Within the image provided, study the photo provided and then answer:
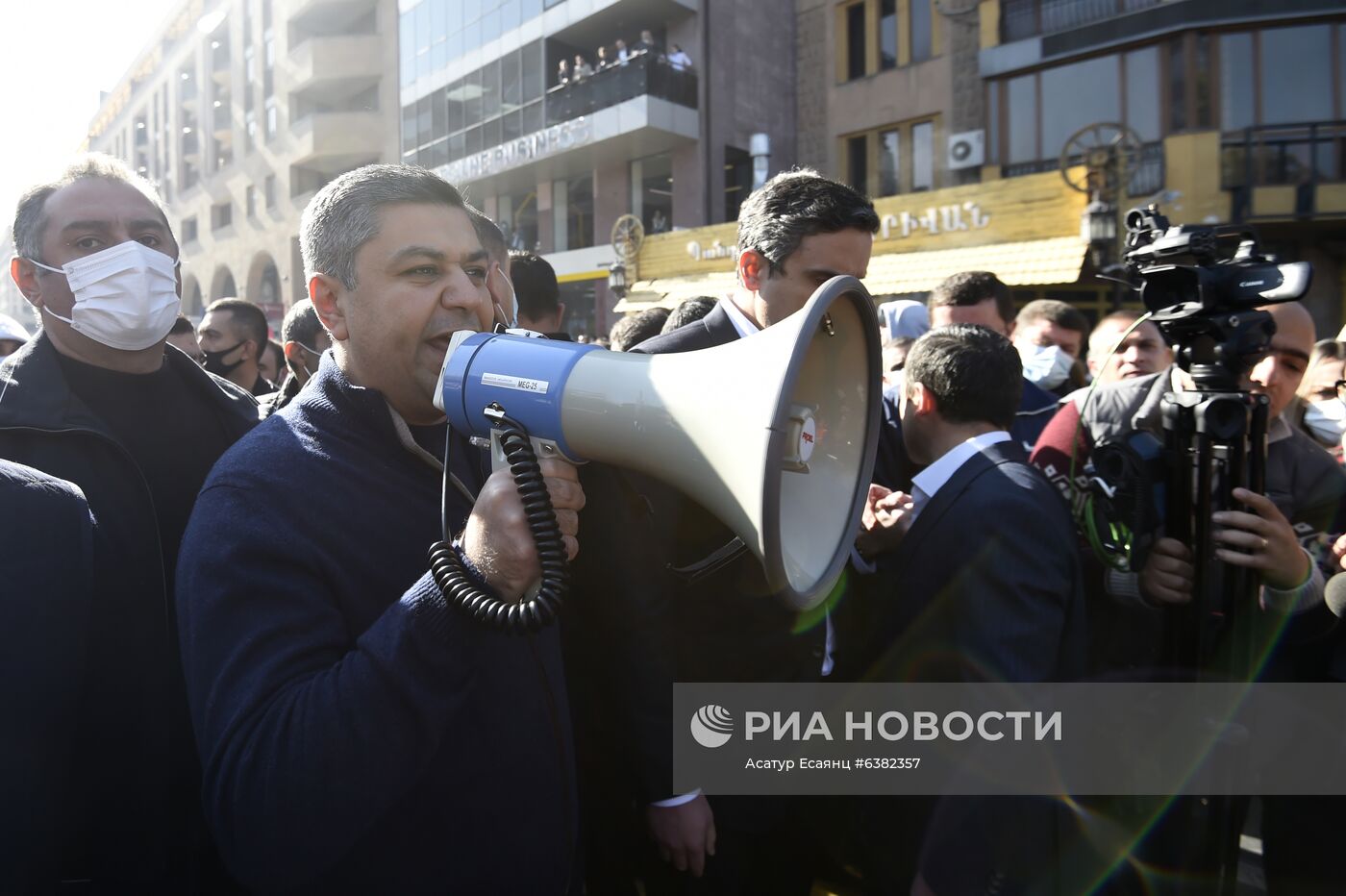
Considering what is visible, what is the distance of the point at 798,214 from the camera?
7.06ft

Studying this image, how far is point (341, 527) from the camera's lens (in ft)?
4.04

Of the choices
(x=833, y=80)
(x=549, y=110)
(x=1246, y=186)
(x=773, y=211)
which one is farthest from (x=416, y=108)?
(x=773, y=211)

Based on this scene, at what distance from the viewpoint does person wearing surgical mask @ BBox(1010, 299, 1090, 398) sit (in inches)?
162

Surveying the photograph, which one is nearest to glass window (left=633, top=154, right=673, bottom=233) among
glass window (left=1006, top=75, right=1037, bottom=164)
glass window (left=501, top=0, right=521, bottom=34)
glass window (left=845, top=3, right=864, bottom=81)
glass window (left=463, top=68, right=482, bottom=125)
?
glass window (left=845, top=3, right=864, bottom=81)

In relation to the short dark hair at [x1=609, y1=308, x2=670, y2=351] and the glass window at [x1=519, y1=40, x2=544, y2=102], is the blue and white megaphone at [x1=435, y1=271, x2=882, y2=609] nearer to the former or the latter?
the short dark hair at [x1=609, y1=308, x2=670, y2=351]

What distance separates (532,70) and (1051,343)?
17041 mm

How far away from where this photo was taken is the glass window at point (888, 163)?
15703 millimetres

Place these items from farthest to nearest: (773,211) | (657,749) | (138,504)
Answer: (773,211), (657,749), (138,504)

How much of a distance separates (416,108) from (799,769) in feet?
75.1

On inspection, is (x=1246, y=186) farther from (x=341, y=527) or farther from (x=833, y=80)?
(x=341, y=527)

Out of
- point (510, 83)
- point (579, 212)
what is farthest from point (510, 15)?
point (579, 212)

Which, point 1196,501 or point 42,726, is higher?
point 1196,501

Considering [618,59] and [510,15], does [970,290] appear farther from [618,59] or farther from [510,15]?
[510,15]

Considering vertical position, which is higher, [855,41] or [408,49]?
[408,49]
